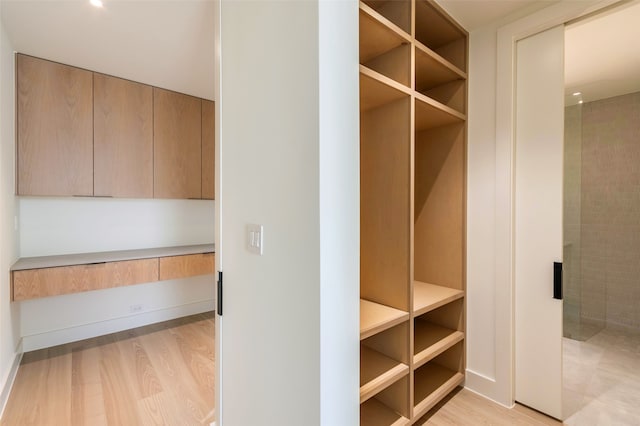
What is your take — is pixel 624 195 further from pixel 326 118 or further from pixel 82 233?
pixel 82 233

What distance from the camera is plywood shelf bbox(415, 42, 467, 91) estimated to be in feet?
5.29

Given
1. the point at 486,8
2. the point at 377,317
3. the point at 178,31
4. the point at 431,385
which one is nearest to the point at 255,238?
the point at 377,317

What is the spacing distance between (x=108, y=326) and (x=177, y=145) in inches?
77.2

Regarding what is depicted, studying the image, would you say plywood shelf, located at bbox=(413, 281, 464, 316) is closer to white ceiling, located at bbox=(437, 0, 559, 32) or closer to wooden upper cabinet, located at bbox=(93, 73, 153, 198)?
white ceiling, located at bbox=(437, 0, 559, 32)

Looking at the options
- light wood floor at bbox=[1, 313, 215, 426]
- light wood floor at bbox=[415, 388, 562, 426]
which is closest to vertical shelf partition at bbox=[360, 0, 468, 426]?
light wood floor at bbox=[415, 388, 562, 426]

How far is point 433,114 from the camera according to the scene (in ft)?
5.91

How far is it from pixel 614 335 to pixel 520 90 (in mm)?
1728

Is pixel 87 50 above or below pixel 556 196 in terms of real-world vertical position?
above

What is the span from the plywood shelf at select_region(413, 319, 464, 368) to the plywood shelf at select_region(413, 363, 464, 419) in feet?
0.65

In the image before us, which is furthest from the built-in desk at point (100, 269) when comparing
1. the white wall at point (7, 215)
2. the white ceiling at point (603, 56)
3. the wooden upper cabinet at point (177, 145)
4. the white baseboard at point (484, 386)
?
the white ceiling at point (603, 56)

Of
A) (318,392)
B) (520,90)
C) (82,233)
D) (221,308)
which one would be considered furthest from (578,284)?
(82,233)

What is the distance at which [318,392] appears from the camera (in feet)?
2.71

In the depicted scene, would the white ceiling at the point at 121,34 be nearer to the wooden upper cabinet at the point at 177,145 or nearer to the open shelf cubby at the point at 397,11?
the wooden upper cabinet at the point at 177,145

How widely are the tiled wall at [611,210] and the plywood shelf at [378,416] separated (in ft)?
4.23
